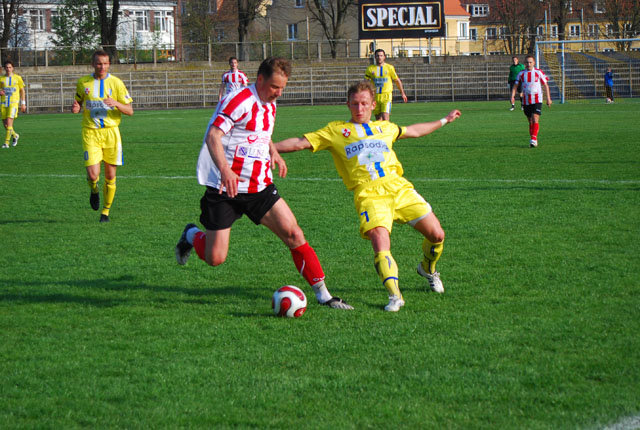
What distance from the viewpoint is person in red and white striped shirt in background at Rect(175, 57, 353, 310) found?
528 cm

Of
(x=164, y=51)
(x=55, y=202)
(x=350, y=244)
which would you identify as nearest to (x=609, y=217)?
(x=350, y=244)

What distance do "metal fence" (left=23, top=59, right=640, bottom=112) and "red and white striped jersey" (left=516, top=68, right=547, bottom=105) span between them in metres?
23.5

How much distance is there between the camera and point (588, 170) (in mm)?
12727

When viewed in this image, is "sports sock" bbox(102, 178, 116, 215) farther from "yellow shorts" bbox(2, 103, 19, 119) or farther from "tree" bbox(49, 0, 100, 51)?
"tree" bbox(49, 0, 100, 51)

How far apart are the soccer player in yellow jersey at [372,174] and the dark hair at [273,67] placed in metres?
0.58

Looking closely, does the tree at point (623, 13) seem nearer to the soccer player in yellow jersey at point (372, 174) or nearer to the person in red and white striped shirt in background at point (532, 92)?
the person in red and white striped shirt in background at point (532, 92)

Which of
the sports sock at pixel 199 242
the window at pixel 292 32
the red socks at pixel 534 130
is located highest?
the window at pixel 292 32

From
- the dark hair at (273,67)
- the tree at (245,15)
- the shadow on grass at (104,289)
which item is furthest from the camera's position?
the tree at (245,15)

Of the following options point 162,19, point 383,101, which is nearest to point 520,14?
point 162,19

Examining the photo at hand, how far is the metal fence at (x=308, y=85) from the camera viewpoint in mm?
41188

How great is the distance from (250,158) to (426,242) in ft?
4.95

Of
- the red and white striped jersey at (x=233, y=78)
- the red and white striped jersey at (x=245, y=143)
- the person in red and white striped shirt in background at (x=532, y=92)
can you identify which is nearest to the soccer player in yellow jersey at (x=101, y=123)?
the red and white striped jersey at (x=245, y=143)

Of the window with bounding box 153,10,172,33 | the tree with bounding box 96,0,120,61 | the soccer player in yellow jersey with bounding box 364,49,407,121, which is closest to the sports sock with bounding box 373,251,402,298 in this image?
the soccer player in yellow jersey with bounding box 364,49,407,121

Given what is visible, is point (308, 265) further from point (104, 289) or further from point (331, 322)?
point (104, 289)
